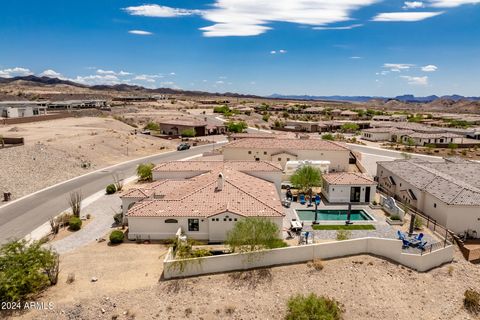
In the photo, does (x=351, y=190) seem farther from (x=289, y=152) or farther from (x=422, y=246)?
(x=289, y=152)

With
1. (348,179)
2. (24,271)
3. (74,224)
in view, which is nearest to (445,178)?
(348,179)

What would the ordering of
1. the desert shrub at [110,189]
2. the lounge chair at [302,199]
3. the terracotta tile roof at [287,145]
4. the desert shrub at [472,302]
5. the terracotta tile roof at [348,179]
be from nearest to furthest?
the desert shrub at [472,302] → the lounge chair at [302,199] → the terracotta tile roof at [348,179] → the desert shrub at [110,189] → the terracotta tile roof at [287,145]

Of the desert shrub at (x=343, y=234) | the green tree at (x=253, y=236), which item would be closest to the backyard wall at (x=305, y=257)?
the green tree at (x=253, y=236)

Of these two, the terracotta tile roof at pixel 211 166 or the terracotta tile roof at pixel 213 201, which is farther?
the terracotta tile roof at pixel 211 166

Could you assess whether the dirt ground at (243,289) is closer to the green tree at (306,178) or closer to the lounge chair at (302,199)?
the lounge chair at (302,199)

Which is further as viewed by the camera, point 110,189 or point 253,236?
point 110,189

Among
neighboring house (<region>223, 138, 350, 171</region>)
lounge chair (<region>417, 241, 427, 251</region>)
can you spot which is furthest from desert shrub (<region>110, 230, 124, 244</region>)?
neighboring house (<region>223, 138, 350, 171</region>)
